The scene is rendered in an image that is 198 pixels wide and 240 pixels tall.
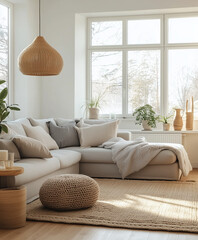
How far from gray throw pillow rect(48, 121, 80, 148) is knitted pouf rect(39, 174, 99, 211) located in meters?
2.24

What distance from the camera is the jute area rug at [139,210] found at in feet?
11.5

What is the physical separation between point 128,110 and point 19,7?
2.68 m

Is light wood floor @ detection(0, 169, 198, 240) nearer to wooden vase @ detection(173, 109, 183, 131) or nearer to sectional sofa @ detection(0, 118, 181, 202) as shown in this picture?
sectional sofa @ detection(0, 118, 181, 202)

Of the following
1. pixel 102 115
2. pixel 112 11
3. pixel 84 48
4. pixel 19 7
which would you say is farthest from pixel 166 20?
pixel 19 7

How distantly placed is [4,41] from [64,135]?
6.18 feet

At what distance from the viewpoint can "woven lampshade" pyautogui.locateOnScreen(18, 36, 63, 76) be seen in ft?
15.5

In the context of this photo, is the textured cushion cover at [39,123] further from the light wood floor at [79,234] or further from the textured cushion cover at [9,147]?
the light wood floor at [79,234]

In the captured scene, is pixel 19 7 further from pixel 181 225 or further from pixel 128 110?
pixel 181 225

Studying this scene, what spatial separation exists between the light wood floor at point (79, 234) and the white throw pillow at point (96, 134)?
9.46 feet

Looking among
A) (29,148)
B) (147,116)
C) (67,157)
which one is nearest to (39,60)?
(29,148)

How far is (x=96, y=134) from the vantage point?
638 cm

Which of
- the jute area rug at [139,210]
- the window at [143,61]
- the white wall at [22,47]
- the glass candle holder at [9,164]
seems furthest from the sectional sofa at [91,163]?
the window at [143,61]

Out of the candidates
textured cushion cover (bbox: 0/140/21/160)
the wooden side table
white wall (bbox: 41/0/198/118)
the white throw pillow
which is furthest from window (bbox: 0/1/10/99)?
the wooden side table

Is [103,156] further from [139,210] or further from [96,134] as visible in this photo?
[139,210]
